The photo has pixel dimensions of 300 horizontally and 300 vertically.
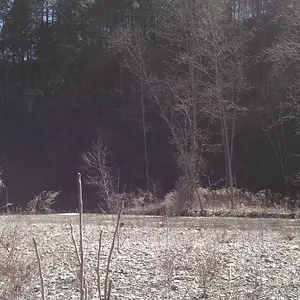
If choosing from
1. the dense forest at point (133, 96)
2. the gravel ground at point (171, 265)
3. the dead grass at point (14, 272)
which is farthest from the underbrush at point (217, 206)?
the dead grass at point (14, 272)

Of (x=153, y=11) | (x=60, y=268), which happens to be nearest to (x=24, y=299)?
(x=60, y=268)

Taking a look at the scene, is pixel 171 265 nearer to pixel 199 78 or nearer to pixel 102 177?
pixel 102 177

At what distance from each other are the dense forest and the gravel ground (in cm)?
1506

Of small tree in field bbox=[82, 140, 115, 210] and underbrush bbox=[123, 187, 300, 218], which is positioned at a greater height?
small tree in field bbox=[82, 140, 115, 210]

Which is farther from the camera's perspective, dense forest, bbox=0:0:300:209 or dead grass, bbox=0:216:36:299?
dense forest, bbox=0:0:300:209

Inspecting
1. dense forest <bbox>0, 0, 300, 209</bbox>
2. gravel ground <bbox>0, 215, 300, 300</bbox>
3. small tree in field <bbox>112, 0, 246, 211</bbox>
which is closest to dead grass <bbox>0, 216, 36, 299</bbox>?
gravel ground <bbox>0, 215, 300, 300</bbox>

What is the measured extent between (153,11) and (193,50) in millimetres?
17750

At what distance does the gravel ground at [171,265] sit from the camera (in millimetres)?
6230

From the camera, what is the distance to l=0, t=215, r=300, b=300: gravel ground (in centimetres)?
623

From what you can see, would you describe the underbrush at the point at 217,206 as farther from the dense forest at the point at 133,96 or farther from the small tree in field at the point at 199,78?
the dense forest at the point at 133,96

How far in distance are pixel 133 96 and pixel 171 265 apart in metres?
37.6

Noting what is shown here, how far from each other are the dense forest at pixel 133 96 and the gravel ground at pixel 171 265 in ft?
49.4

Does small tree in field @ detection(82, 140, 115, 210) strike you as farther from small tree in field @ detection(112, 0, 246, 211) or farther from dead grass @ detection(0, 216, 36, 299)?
dead grass @ detection(0, 216, 36, 299)

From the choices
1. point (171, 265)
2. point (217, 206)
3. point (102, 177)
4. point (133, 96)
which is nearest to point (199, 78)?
point (102, 177)
